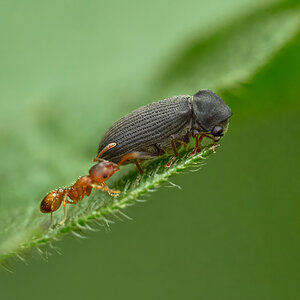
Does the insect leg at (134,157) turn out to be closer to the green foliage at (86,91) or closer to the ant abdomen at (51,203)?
the green foliage at (86,91)

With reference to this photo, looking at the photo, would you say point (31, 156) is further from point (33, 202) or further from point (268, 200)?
point (268, 200)

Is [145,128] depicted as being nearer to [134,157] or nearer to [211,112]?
[134,157]

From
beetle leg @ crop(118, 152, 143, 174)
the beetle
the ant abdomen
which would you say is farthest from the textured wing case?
the ant abdomen

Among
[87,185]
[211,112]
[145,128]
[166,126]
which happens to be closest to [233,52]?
[211,112]

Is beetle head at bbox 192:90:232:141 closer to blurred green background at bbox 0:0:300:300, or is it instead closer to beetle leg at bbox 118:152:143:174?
blurred green background at bbox 0:0:300:300

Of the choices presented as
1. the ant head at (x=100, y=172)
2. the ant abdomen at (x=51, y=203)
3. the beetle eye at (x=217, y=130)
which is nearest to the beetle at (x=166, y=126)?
the beetle eye at (x=217, y=130)

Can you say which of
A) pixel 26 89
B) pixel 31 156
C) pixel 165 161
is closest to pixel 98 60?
pixel 26 89

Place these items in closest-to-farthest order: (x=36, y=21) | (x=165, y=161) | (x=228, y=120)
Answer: (x=165, y=161)
(x=228, y=120)
(x=36, y=21)
